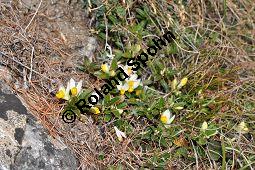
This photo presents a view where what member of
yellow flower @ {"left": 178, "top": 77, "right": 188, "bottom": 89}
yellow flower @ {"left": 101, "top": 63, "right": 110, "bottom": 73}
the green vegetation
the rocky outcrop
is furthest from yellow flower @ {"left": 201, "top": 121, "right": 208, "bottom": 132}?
the rocky outcrop

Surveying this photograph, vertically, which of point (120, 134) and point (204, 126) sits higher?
point (120, 134)

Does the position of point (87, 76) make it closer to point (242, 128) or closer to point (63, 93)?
point (63, 93)

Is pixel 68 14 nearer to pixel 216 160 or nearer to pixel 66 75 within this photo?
pixel 66 75

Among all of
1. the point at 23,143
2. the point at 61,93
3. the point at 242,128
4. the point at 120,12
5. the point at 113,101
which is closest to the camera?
the point at 23,143

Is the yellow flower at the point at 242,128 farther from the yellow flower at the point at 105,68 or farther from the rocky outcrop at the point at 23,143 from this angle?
the rocky outcrop at the point at 23,143

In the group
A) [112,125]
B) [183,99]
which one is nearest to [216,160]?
[183,99]

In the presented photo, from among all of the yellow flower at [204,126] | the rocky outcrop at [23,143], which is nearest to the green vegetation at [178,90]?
the yellow flower at [204,126]

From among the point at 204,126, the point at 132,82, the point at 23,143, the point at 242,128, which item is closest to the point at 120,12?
the point at 132,82

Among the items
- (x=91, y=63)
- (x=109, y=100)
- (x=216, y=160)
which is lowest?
(x=216, y=160)

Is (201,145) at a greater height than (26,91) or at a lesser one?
lesser
